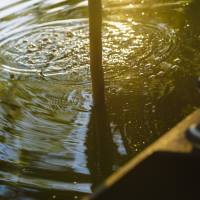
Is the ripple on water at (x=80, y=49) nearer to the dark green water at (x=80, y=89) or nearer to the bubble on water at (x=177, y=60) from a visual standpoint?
the dark green water at (x=80, y=89)

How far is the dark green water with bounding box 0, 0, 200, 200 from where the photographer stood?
15.4 feet

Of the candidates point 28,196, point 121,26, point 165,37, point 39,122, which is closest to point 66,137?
point 39,122

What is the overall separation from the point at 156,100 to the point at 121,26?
311 cm

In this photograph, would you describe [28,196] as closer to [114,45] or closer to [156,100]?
[156,100]

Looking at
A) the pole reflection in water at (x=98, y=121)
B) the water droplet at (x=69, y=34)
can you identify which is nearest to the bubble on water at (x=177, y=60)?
the pole reflection in water at (x=98, y=121)

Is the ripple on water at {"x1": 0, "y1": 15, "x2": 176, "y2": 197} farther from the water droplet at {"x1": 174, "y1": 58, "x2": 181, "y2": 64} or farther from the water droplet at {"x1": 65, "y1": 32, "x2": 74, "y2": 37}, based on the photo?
the water droplet at {"x1": 174, "y1": 58, "x2": 181, "y2": 64}

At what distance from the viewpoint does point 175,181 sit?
262 centimetres

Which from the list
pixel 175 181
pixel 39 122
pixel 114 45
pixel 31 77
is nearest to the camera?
pixel 175 181

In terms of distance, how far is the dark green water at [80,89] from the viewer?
470 centimetres

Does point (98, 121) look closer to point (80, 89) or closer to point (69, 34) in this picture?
point (80, 89)

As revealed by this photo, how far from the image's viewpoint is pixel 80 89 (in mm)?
6270

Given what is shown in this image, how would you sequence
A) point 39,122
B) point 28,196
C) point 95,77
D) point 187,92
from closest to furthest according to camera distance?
point 28,196, point 95,77, point 39,122, point 187,92

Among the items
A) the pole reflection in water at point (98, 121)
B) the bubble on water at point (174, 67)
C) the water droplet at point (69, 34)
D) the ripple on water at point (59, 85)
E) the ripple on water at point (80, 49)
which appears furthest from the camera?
the water droplet at point (69, 34)

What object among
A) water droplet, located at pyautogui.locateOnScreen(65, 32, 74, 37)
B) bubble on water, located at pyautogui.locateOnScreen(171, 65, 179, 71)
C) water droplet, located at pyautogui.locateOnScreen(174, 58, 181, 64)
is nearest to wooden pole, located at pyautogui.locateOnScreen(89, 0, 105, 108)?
bubble on water, located at pyautogui.locateOnScreen(171, 65, 179, 71)
